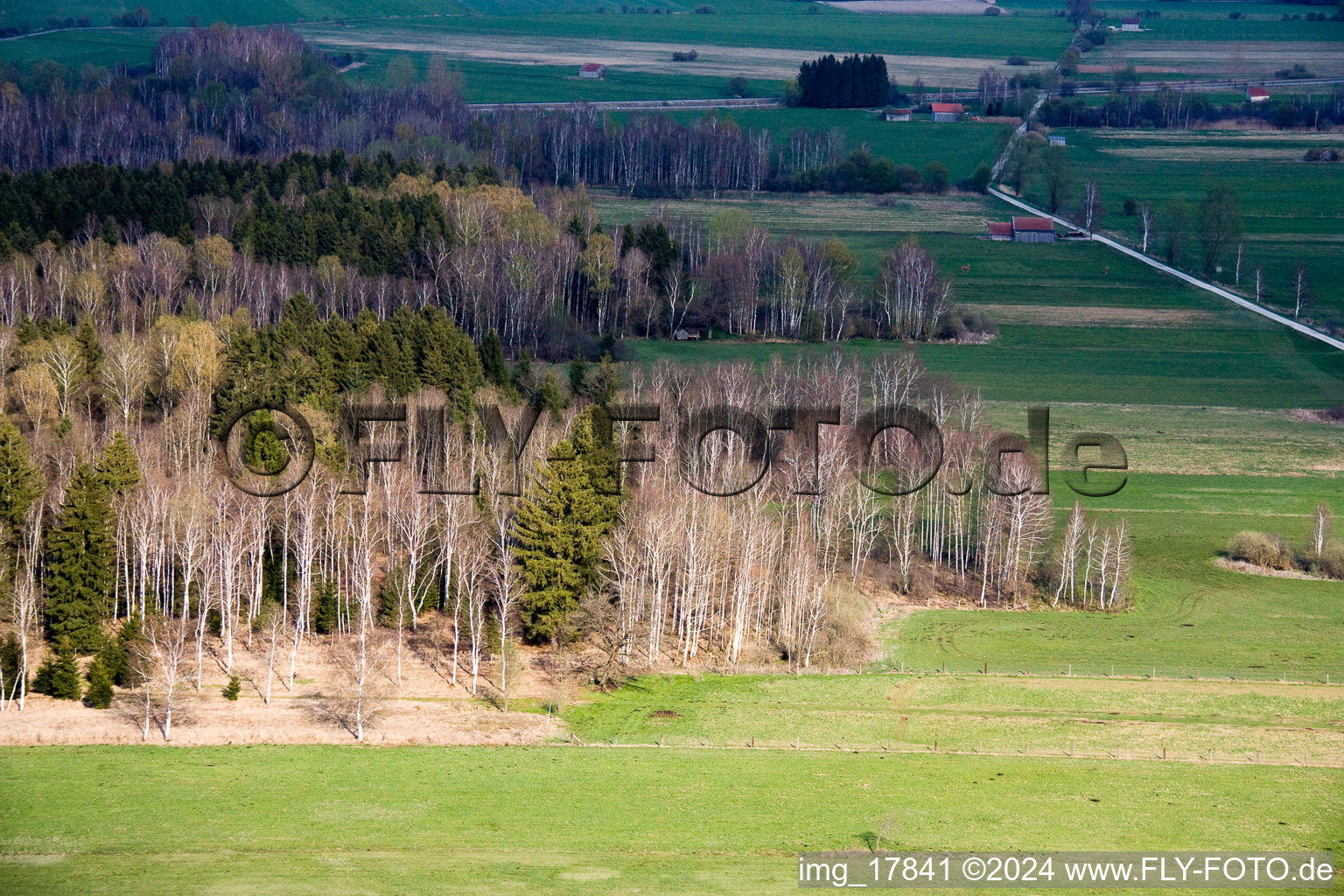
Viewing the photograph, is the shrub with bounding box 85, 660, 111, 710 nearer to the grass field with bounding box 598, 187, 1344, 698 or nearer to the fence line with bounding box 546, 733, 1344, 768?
the fence line with bounding box 546, 733, 1344, 768

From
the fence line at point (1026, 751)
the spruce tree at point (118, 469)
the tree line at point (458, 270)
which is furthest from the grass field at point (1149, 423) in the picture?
the spruce tree at point (118, 469)

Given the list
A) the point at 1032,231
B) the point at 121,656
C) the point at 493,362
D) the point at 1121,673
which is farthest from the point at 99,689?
the point at 1032,231

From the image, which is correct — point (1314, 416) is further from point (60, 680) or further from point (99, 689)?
point (60, 680)

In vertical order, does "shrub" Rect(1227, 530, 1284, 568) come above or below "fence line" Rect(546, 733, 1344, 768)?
above

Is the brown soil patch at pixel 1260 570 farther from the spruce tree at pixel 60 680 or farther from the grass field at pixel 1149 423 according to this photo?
the spruce tree at pixel 60 680

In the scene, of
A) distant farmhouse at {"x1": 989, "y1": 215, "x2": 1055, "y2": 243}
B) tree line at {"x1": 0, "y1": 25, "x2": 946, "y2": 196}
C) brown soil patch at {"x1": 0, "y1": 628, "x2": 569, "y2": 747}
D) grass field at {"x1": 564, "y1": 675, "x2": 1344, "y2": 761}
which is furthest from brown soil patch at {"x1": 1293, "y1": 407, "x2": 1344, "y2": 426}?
tree line at {"x1": 0, "y1": 25, "x2": 946, "y2": 196}

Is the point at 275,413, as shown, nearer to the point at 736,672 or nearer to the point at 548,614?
the point at 548,614
